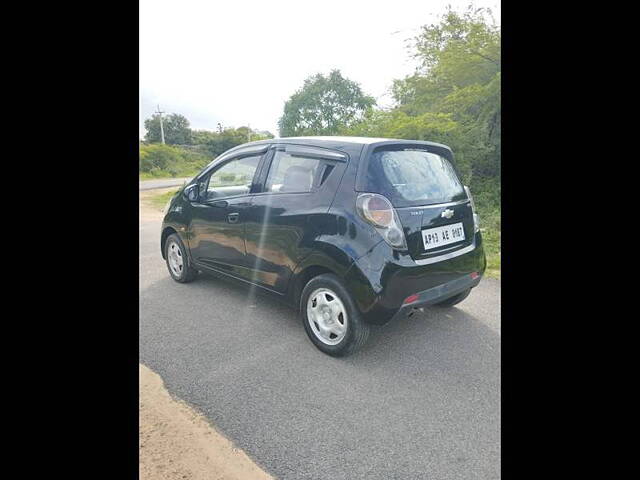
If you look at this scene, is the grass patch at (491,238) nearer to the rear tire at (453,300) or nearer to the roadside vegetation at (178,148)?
the rear tire at (453,300)

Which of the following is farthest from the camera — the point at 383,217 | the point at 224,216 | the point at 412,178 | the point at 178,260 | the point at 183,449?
the point at 178,260

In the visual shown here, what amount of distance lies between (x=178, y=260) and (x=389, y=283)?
2787 mm

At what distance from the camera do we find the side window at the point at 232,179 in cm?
339

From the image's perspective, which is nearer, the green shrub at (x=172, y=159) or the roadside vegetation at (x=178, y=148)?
the roadside vegetation at (x=178, y=148)

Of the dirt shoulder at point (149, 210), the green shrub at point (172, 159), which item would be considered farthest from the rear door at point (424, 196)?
the green shrub at point (172, 159)

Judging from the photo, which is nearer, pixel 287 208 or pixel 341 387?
pixel 341 387

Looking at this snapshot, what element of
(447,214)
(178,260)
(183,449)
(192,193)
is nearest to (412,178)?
(447,214)

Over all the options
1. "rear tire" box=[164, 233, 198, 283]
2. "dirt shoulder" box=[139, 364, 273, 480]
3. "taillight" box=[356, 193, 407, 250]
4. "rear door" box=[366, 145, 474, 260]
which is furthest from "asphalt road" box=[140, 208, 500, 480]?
"taillight" box=[356, 193, 407, 250]

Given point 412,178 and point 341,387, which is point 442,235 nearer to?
point 412,178

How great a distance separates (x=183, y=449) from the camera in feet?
6.15

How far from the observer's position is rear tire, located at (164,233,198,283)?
13.7ft

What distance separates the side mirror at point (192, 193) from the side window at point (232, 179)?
4.2 inches
